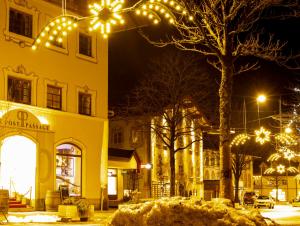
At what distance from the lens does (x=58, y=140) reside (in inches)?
1187

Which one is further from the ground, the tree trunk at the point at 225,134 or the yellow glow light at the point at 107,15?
the yellow glow light at the point at 107,15

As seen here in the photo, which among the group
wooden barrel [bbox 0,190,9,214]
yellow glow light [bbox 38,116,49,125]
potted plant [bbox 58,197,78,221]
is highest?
yellow glow light [bbox 38,116,49,125]

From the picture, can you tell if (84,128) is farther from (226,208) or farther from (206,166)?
(206,166)

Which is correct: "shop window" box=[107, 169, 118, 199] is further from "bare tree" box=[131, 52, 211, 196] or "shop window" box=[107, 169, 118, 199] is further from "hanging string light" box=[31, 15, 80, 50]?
"hanging string light" box=[31, 15, 80, 50]

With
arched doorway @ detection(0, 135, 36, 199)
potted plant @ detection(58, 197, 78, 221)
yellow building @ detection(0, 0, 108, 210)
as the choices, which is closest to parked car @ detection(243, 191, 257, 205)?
yellow building @ detection(0, 0, 108, 210)

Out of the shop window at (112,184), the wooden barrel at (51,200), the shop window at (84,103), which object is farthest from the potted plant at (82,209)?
the shop window at (112,184)

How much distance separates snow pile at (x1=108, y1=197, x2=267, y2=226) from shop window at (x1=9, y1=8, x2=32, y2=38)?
18.3 meters

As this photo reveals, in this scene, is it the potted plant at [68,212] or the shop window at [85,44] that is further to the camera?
the shop window at [85,44]

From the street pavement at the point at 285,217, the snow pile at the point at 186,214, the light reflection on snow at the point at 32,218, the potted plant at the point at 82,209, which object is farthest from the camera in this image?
the street pavement at the point at 285,217

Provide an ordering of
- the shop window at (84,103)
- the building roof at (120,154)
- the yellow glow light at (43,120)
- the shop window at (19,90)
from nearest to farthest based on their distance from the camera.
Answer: the shop window at (19,90) < the yellow glow light at (43,120) < the shop window at (84,103) < the building roof at (120,154)

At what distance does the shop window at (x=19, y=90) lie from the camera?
2780 cm

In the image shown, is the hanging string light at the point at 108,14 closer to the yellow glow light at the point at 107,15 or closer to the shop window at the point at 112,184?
the yellow glow light at the point at 107,15

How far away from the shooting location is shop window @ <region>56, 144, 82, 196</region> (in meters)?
30.7

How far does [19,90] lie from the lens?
28312mm
